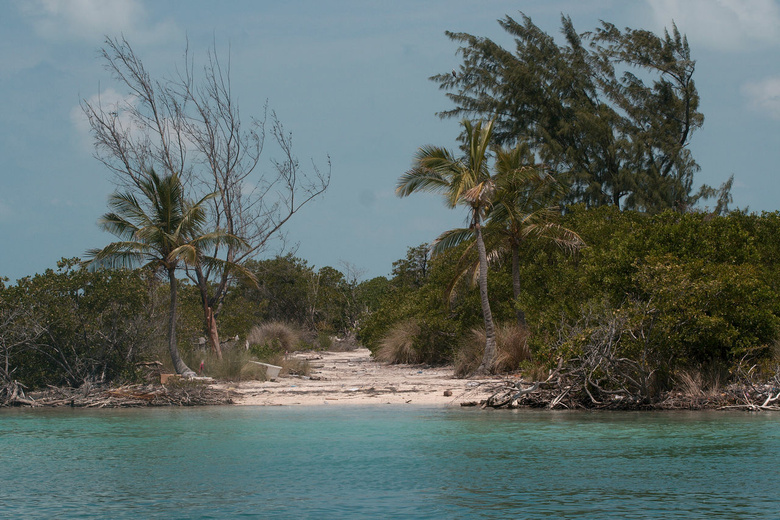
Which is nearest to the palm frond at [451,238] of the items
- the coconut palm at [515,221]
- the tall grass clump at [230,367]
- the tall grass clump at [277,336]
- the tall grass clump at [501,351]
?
the coconut palm at [515,221]

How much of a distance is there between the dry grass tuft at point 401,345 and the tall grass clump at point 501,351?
3.68m

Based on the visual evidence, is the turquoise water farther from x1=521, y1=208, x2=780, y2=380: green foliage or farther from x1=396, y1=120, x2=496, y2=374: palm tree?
x1=396, y1=120, x2=496, y2=374: palm tree

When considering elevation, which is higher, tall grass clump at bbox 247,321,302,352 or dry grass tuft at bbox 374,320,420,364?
tall grass clump at bbox 247,321,302,352

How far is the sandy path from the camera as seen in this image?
18406 mm

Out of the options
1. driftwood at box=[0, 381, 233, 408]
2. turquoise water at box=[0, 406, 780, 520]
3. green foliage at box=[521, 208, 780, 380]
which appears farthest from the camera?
driftwood at box=[0, 381, 233, 408]

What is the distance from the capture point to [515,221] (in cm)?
2281

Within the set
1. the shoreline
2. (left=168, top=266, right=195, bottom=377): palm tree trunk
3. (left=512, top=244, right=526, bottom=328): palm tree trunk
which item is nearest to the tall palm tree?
(left=512, top=244, right=526, bottom=328): palm tree trunk

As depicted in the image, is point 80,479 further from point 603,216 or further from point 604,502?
point 603,216

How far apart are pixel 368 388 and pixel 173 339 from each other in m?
5.40

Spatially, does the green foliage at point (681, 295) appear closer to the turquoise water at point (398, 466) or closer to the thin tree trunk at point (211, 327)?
the turquoise water at point (398, 466)

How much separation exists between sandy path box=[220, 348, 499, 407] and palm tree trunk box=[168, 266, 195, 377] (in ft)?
4.34

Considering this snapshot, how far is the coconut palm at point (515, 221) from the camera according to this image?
22.1 m

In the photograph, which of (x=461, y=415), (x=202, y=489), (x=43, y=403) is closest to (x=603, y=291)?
(x=461, y=415)

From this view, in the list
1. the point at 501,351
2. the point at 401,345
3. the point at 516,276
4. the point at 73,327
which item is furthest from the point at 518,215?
the point at 73,327
